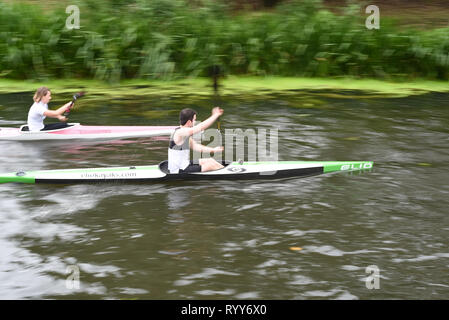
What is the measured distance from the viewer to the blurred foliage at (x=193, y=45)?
1319cm

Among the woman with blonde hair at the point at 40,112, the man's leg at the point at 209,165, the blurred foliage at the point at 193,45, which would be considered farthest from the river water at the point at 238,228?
the blurred foliage at the point at 193,45

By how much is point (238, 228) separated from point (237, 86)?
7.21m

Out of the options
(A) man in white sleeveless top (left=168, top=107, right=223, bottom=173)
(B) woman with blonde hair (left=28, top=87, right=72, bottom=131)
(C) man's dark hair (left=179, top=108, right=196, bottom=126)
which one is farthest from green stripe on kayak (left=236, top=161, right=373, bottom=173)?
(B) woman with blonde hair (left=28, top=87, right=72, bottom=131)

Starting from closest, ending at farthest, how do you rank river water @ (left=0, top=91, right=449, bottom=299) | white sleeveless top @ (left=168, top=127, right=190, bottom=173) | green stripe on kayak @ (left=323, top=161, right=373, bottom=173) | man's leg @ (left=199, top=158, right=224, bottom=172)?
river water @ (left=0, top=91, right=449, bottom=299) < white sleeveless top @ (left=168, top=127, right=190, bottom=173) < man's leg @ (left=199, top=158, right=224, bottom=172) < green stripe on kayak @ (left=323, top=161, right=373, bottom=173)

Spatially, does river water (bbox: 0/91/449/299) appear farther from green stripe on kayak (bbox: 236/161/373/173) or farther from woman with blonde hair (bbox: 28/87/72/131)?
woman with blonde hair (bbox: 28/87/72/131)

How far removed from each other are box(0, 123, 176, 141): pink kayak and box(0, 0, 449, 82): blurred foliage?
340cm

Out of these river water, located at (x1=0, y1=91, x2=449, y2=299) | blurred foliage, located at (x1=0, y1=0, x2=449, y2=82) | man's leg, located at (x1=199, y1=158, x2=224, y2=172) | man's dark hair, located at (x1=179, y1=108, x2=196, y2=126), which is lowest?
river water, located at (x1=0, y1=91, x2=449, y2=299)

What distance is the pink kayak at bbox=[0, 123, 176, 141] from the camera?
392 inches

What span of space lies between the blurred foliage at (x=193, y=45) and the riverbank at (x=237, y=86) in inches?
7.4

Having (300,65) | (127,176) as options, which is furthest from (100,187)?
(300,65)

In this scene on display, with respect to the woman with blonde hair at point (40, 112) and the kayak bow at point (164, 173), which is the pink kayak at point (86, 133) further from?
the kayak bow at point (164, 173)

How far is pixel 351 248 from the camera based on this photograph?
5945mm

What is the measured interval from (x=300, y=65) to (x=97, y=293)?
9.51 m
